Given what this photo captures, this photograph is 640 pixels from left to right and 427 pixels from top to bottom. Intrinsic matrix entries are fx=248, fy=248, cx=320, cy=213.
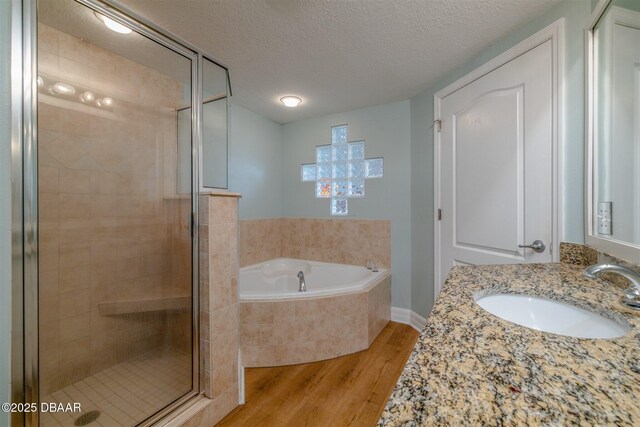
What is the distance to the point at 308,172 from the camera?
317 centimetres

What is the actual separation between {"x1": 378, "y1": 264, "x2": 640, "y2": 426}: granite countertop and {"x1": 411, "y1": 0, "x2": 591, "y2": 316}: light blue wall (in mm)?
880

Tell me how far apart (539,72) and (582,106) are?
1.04ft

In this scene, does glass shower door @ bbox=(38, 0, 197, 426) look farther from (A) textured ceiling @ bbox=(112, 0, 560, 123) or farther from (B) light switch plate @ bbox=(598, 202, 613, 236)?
(B) light switch plate @ bbox=(598, 202, 613, 236)

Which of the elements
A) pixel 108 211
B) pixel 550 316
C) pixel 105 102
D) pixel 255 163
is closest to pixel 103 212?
pixel 108 211

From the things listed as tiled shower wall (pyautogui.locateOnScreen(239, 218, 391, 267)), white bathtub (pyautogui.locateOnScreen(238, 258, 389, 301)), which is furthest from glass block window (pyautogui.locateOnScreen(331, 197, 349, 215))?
white bathtub (pyautogui.locateOnScreen(238, 258, 389, 301))

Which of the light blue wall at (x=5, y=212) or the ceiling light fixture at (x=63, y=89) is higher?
the ceiling light fixture at (x=63, y=89)

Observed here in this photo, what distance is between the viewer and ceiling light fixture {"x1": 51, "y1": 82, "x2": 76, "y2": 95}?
1.11 metres

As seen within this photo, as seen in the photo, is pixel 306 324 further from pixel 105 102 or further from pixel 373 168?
pixel 105 102

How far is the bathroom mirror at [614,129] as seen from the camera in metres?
0.92

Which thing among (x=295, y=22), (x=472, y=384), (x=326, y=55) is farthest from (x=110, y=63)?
(x=472, y=384)

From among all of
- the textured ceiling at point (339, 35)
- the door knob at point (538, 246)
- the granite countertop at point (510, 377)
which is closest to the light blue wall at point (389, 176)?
the textured ceiling at point (339, 35)

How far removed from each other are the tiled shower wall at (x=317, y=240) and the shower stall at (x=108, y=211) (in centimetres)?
129

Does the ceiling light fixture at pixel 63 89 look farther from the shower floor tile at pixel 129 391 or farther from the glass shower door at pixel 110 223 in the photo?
the shower floor tile at pixel 129 391

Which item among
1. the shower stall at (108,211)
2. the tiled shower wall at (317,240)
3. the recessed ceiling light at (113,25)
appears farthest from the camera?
the tiled shower wall at (317,240)
